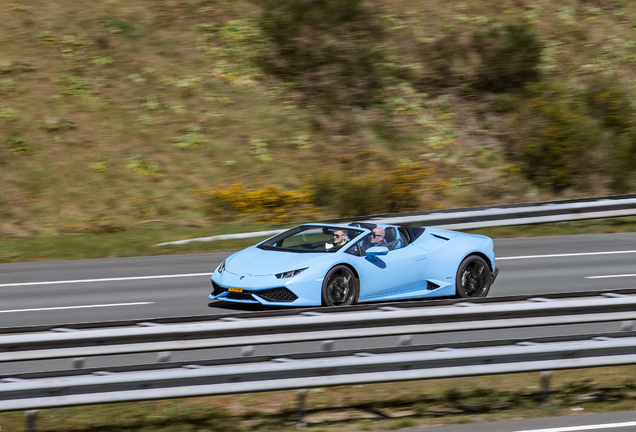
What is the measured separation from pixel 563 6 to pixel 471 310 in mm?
32008

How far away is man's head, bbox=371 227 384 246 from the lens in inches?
423

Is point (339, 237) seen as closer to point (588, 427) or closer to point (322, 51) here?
point (588, 427)

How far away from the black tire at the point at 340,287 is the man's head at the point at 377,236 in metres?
0.69

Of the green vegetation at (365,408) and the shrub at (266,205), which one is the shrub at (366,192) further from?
the green vegetation at (365,408)

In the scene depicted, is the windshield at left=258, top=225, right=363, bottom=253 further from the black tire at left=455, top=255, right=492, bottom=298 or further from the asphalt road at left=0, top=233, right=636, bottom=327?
the black tire at left=455, top=255, right=492, bottom=298

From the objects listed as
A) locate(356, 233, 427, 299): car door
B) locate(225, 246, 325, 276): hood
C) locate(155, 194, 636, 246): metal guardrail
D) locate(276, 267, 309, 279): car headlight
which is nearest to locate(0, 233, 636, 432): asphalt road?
locate(225, 246, 325, 276): hood

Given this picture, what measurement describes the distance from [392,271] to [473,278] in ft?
5.01

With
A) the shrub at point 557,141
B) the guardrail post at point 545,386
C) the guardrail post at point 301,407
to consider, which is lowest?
the guardrail post at point 545,386

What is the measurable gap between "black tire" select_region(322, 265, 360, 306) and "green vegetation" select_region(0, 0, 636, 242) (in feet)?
33.6

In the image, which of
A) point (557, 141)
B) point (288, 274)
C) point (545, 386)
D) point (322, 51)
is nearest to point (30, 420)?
point (288, 274)

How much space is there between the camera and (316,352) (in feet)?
21.5

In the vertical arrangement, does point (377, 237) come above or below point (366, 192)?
below

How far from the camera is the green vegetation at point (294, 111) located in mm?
22719

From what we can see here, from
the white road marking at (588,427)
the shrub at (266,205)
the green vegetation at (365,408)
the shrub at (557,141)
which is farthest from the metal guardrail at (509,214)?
the white road marking at (588,427)
